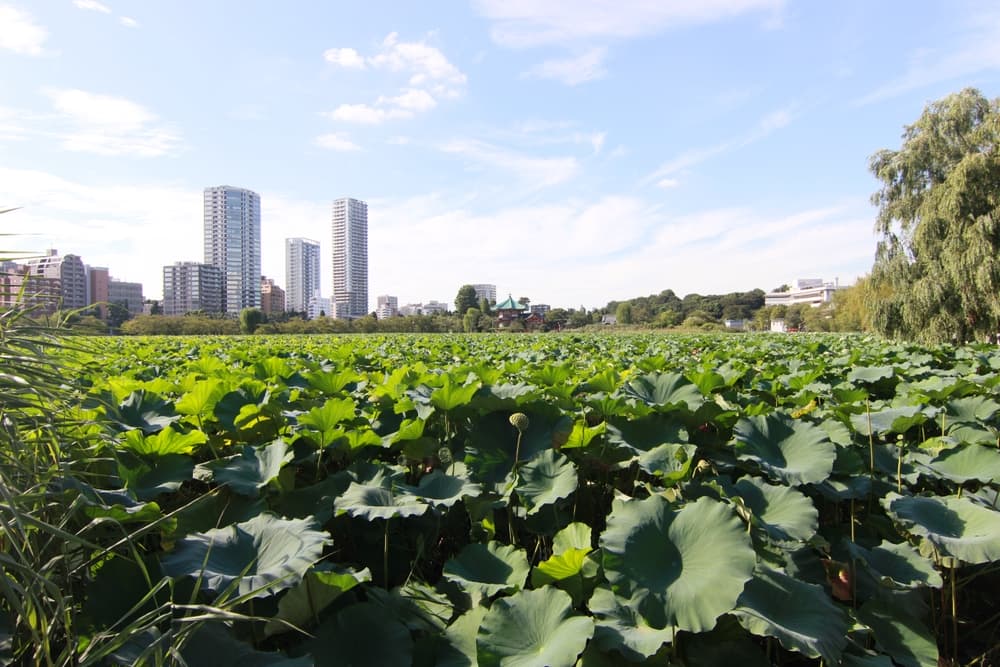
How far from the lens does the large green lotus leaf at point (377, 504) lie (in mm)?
1289

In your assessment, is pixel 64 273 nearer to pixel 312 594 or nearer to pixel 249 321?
pixel 312 594

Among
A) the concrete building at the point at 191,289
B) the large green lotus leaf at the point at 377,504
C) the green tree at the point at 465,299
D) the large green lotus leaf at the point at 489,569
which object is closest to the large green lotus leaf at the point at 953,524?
the large green lotus leaf at the point at 489,569

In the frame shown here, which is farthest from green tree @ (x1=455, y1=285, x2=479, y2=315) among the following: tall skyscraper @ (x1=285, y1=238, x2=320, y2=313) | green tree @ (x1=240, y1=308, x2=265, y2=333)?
tall skyscraper @ (x1=285, y1=238, x2=320, y2=313)

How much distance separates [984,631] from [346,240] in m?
148

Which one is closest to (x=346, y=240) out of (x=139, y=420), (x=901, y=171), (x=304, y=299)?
(x=304, y=299)

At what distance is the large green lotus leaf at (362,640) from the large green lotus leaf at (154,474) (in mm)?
693

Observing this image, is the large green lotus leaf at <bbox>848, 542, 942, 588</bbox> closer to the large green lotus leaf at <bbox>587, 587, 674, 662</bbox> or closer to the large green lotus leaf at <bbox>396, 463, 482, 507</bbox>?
the large green lotus leaf at <bbox>587, 587, 674, 662</bbox>

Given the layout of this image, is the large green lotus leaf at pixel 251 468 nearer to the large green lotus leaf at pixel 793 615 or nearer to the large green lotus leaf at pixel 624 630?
the large green lotus leaf at pixel 624 630

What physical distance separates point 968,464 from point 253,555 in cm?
214

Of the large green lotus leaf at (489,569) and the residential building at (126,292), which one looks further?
the residential building at (126,292)

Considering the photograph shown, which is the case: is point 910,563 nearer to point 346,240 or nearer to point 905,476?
point 905,476

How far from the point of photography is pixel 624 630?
3.50 feet

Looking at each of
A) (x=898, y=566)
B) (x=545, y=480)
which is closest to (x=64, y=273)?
(x=545, y=480)

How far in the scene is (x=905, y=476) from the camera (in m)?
1.77
